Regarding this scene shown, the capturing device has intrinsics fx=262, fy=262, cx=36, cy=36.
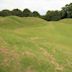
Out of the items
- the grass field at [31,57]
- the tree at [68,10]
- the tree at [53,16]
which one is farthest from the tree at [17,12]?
the grass field at [31,57]

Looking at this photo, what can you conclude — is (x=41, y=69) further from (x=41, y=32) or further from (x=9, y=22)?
(x=9, y=22)

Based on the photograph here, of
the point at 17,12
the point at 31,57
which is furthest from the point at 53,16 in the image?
the point at 31,57

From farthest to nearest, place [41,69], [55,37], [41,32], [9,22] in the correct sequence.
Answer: [9,22] → [41,32] → [55,37] → [41,69]

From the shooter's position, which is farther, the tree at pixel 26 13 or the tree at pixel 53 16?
the tree at pixel 26 13

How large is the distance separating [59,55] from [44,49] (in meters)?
1.45

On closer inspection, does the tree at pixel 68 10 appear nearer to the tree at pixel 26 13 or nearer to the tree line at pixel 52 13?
the tree line at pixel 52 13

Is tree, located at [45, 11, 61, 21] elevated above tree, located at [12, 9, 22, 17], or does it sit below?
below

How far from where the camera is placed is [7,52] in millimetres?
20172

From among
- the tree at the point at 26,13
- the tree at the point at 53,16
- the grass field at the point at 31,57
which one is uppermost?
the grass field at the point at 31,57

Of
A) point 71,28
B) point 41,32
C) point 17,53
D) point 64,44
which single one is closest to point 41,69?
point 17,53

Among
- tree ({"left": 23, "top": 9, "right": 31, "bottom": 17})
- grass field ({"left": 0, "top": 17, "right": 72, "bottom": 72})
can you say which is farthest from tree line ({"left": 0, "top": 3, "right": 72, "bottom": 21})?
grass field ({"left": 0, "top": 17, "right": 72, "bottom": 72})

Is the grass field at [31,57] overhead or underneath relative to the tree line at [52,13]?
overhead

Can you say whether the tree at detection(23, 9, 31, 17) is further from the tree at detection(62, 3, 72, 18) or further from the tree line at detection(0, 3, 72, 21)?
the tree at detection(62, 3, 72, 18)

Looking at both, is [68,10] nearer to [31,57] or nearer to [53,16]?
[53,16]
